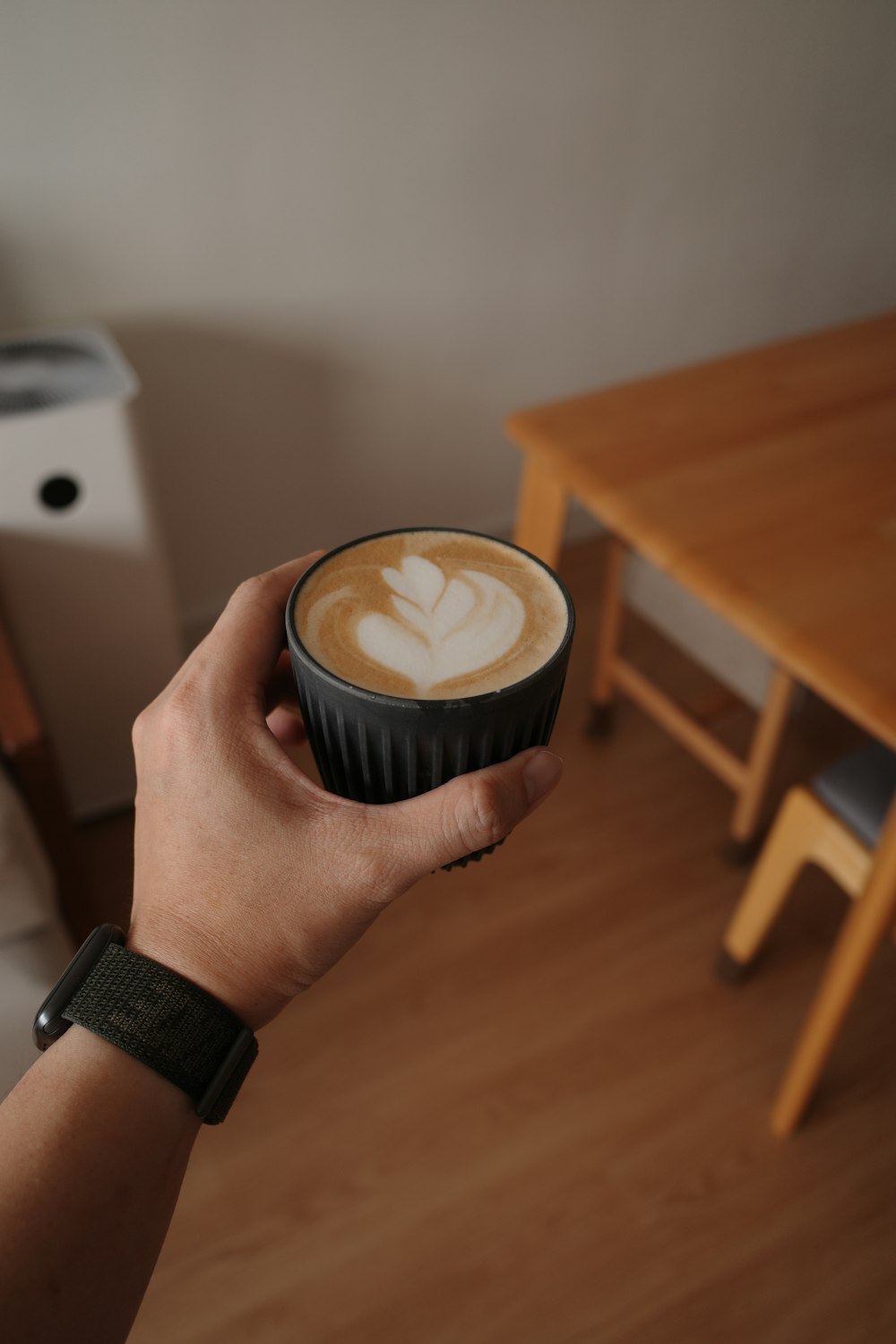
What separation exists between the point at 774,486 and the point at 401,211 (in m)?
1.02

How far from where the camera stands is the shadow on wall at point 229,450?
5.82ft

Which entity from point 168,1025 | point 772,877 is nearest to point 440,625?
point 168,1025

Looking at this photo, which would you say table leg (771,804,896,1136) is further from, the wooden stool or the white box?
the white box

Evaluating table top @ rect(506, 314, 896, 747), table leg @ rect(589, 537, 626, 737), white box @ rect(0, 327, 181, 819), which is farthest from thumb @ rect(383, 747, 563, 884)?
table leg @ rect(589, 537, 626, 737)

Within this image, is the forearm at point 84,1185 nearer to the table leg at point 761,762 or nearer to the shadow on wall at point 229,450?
the table leg at point 761,762

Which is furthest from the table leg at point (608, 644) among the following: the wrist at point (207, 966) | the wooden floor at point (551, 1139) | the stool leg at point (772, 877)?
the wrist at point (207, 966)

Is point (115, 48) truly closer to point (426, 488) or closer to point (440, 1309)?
point (426, 488)

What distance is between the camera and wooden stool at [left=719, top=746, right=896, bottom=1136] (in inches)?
42.9

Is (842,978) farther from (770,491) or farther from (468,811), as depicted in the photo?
(468,811)

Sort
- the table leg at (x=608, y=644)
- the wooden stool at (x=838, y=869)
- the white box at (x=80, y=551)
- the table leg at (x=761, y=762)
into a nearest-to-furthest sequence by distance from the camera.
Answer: the wooden stool at (x=838, y=869), the white box at (x=80, y=551), the table leg at (x=761, y=762), the table leg at (x=608, y=644)

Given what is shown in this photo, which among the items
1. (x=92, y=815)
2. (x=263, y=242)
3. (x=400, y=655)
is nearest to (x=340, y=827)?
(x=400, y=655)

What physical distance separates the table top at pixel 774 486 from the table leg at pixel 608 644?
1.34ft

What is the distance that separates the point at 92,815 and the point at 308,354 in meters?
0.94

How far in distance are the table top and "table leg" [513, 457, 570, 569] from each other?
0.12 feet
